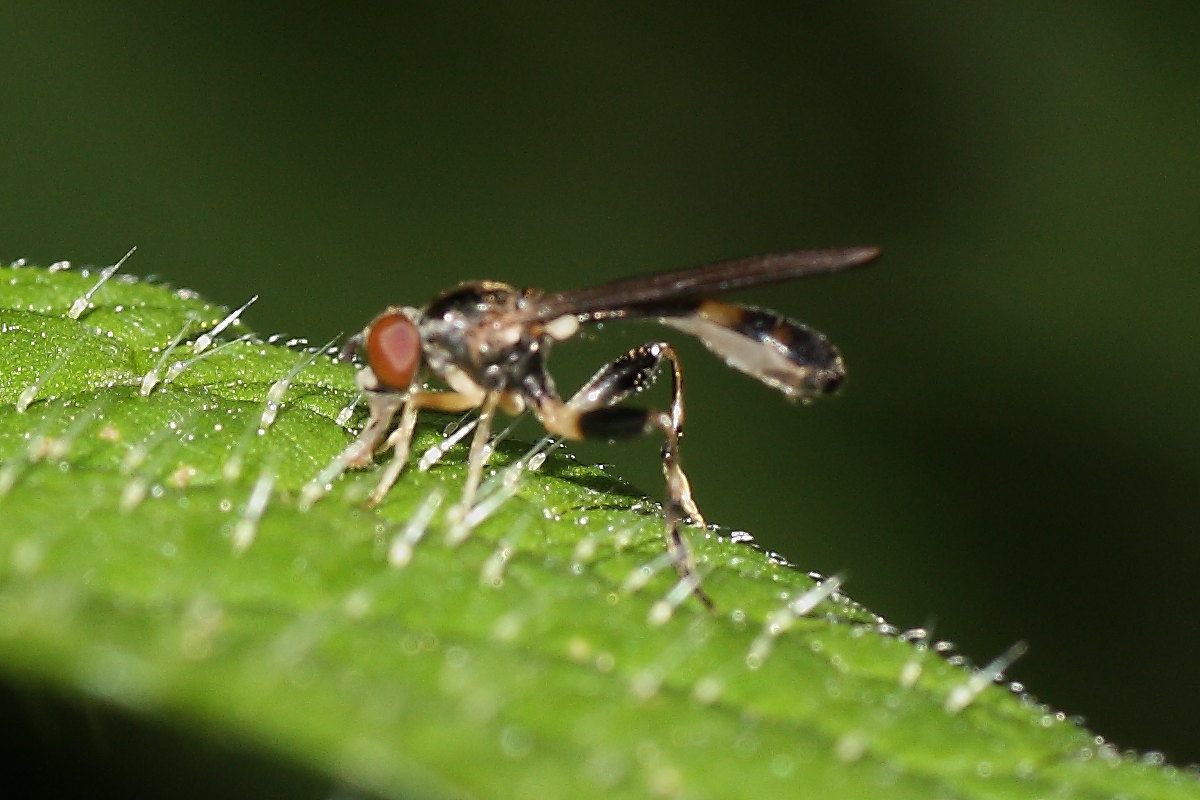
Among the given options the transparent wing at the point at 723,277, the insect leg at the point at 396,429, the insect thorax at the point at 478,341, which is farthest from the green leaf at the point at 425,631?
the transparent wing at the point at 723,277

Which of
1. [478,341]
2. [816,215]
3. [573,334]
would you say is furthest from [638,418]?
[816,215]

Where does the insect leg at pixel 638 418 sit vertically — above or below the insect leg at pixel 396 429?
below

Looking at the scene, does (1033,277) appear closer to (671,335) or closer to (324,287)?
(671,335)

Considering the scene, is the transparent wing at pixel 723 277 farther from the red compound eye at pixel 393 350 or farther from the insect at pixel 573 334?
the red compound eye at pixel 393 350

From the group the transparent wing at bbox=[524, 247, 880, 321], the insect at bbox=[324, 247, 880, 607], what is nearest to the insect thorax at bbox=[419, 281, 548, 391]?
the insect at bbox=[324, 247, 880, 607]

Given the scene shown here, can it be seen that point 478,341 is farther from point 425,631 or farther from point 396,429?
point 425,631

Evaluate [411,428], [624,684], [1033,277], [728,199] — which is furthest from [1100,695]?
[624,684]
